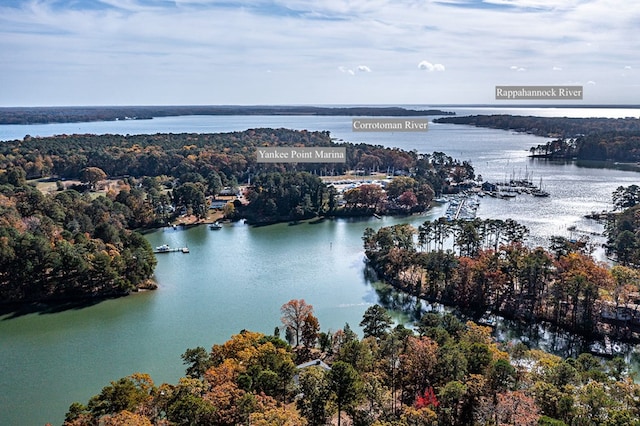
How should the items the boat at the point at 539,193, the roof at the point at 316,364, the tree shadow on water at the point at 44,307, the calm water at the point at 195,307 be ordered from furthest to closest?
the boat at the point at 539,193 → the tree shadow on water at the point at 44,307 → the calm water at the point at 195,307 → the roof at the point at 316,364

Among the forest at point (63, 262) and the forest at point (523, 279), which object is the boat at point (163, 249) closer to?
the forest at point (63, 262)

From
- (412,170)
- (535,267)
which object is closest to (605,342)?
(535,267)

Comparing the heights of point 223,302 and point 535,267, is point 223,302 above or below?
below

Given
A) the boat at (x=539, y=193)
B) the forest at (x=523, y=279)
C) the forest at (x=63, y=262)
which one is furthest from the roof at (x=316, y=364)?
the boat at (x=539, y=193)

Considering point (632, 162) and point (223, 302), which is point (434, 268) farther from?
point (632, 162)

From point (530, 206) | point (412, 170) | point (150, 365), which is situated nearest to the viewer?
point (150, 365)

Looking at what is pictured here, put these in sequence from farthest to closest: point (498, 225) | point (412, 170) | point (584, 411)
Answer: point (412, 170) < point (498, 225) < point (584, 411)

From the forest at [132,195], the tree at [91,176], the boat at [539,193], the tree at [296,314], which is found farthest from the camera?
the tree at [91,176]

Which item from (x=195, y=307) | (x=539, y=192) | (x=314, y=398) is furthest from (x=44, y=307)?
(x=539, y=192)
